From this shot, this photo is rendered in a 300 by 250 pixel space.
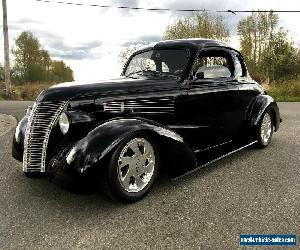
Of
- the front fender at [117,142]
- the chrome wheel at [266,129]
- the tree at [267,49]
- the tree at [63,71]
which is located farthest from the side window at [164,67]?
the tree at [63,71]

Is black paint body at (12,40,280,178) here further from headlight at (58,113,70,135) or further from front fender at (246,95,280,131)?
front fender at (246,95,280,131)

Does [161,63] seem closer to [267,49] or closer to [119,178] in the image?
[119,178]

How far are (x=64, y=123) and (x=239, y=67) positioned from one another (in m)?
3.25

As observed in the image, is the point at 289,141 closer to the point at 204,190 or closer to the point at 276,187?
the point at 276,187

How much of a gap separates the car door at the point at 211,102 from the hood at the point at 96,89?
0.52m

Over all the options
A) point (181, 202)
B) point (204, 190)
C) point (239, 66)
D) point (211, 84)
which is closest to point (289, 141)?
point (239, 66)

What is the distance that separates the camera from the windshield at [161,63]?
14.4 feet

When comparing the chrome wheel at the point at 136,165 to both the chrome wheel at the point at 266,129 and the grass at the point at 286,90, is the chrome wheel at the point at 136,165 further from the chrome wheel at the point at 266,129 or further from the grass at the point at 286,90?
the grass at the point at 286,90

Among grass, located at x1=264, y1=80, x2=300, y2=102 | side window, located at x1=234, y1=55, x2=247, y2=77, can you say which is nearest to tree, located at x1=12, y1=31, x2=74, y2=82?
grass, located at x1=264, y1=80, x2=300, y2=102

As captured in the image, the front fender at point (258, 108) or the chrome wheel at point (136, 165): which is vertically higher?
the front fender at point (258, 108)

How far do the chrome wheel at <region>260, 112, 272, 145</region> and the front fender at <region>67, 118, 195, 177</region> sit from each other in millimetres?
2299

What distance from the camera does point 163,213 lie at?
3262mm

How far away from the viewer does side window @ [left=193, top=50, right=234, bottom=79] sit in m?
4.47

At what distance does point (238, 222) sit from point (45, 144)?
2035 mm
